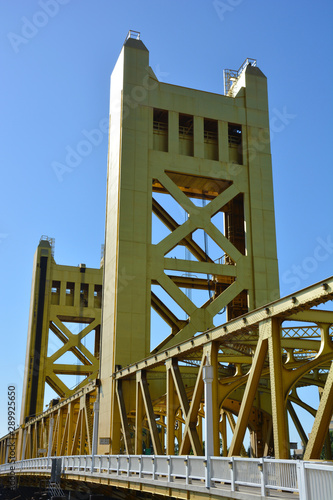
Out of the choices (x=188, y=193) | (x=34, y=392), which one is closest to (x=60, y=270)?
(x=34, y=392)

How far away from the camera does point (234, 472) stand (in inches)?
558

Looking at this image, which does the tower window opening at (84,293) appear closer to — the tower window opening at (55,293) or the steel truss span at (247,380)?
the tower window opening at (55,293)

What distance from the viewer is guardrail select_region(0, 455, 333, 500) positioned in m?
10.5

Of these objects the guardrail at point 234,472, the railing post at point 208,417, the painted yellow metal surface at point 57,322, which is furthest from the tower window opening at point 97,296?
the railing post at point 208,417

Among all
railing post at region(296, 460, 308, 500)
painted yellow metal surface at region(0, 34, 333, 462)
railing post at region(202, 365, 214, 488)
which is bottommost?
railing post at region(296, 460, 308, 500)

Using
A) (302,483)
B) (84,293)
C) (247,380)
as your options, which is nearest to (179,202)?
(247,380)

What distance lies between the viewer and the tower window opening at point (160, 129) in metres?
39.1

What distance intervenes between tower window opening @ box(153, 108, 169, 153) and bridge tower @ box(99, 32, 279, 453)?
6cm

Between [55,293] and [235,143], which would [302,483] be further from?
[55,293]

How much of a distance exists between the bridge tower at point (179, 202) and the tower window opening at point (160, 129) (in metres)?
0.06

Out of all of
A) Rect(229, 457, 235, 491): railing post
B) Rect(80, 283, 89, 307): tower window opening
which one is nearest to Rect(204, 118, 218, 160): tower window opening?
Rect(229, 457, 235, 491): railing post

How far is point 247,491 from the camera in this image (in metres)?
13.7

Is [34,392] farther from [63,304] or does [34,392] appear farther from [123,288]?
[123,288]

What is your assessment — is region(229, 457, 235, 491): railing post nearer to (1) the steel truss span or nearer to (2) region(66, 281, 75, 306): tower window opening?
(1) the steel truss span
